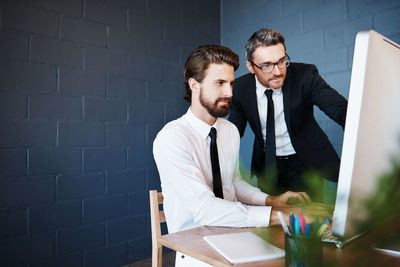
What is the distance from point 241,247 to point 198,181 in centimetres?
50

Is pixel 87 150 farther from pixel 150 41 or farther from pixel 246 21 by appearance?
pixel 246 21

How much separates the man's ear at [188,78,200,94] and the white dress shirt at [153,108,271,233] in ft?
0.68

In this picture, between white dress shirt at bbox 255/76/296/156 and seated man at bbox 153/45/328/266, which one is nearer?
seated man at bbox 153/45/328/266

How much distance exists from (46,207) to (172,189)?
4.45 feet

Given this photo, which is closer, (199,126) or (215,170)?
(215,170)

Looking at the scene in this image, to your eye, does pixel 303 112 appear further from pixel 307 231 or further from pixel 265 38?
pixel 307 231

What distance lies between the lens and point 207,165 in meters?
1.56

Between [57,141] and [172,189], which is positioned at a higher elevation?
[57,141]

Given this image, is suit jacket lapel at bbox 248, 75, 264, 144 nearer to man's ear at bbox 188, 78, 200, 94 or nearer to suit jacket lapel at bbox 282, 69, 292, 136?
suit jacket lapel at bbox 282, 69, 292, 136

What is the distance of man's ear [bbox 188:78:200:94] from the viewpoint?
1747 millimetres

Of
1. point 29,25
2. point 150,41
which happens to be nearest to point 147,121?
point 150,41

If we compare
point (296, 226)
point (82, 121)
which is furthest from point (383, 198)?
point (82, 121)

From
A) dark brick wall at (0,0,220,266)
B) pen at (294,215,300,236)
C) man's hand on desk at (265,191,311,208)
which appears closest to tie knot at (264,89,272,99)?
man's hand on desk at (265,191,311,208)

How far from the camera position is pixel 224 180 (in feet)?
5.22
